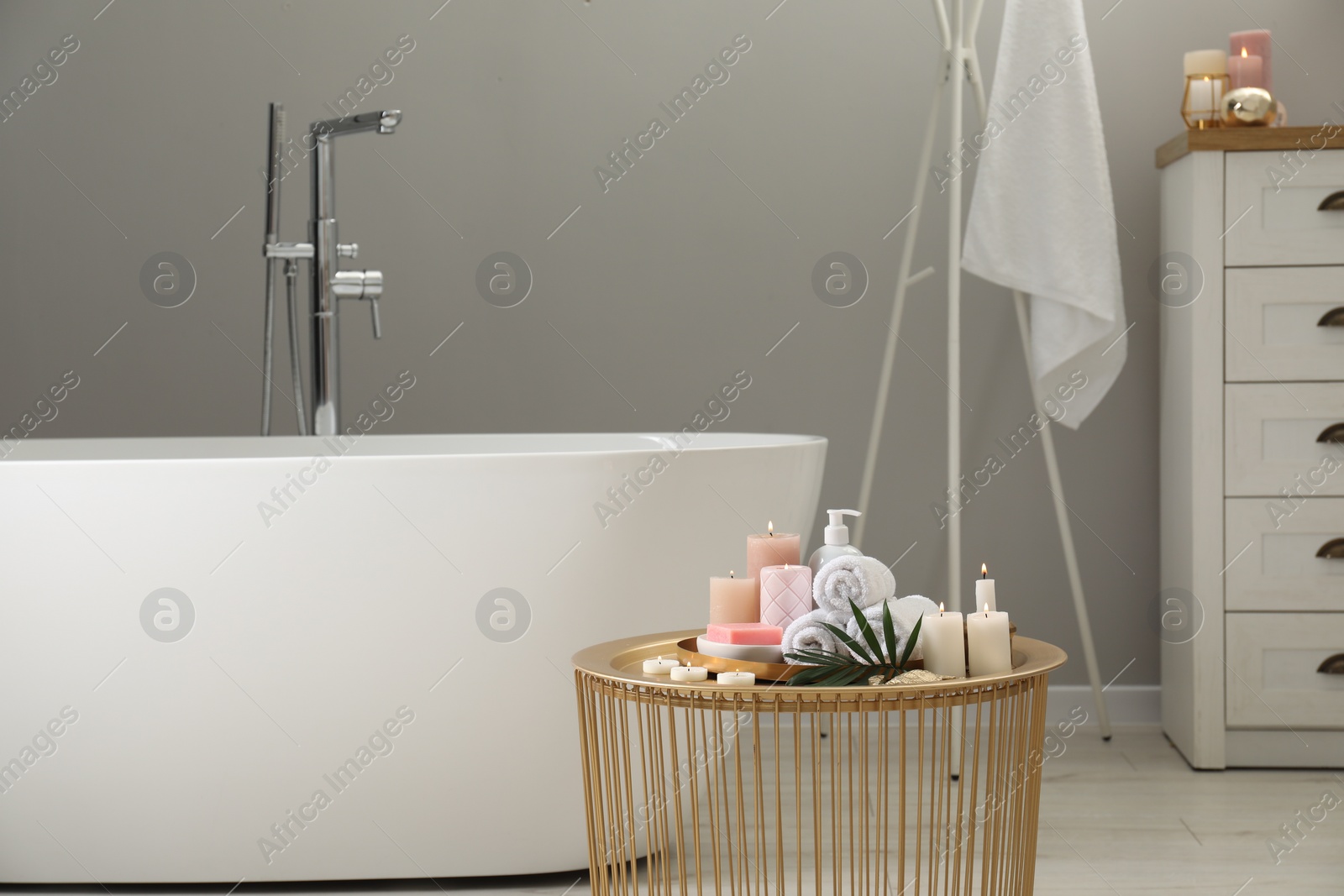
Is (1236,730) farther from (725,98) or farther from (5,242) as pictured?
(5,242)

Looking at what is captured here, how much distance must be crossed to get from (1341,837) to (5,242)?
293 cm

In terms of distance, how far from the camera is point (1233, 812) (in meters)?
2.08

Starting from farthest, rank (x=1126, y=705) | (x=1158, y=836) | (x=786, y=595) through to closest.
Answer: (x=1126, y=705), (x=1158, y=836), (x=786, y=595)

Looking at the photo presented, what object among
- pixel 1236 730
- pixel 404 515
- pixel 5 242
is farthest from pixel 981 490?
pixel 5 242

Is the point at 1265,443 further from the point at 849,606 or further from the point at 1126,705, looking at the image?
the point at 849,606

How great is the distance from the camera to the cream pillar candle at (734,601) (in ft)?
3.94

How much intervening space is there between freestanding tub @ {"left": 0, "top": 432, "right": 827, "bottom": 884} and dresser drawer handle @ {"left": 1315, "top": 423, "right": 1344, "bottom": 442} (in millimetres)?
1186

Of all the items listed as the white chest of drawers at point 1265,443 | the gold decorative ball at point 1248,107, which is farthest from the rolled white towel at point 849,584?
the gold decorative ball at point 1248,107

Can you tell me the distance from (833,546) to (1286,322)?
1498 millimetres

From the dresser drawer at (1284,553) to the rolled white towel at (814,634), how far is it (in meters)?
1.49

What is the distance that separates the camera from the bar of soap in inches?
44.2

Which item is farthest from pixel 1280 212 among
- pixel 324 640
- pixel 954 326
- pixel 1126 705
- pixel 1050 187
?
pixel 324 640

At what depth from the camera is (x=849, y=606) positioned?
111 cm

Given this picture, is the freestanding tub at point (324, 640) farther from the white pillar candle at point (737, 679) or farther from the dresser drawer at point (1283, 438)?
the dresser drawer at point (1283, 438)
